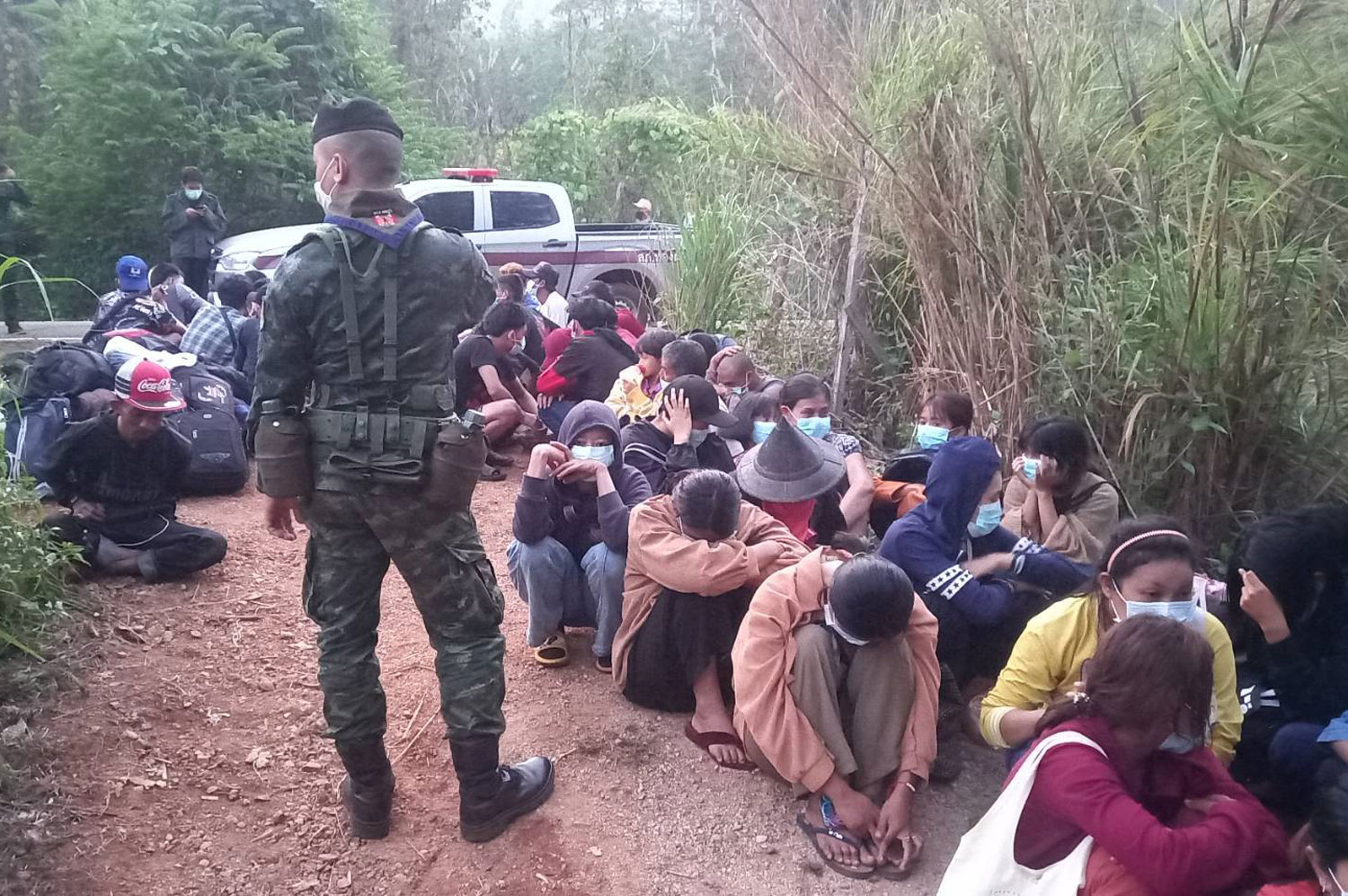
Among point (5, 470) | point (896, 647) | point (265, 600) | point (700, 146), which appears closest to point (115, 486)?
point (5, 470)

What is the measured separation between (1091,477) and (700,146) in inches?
214

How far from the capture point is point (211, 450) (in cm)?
557

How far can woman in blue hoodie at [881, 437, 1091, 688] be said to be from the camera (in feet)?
10.6

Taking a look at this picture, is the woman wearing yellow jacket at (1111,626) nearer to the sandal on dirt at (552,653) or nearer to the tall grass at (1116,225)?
the tall grass at (1116,225)

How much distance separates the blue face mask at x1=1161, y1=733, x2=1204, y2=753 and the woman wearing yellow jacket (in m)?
0.33

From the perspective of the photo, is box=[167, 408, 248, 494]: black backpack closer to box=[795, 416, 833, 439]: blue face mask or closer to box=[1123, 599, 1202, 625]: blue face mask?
box=[795, 416, 833, 439]: blue face mask

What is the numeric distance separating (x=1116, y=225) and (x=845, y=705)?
2.88 meters

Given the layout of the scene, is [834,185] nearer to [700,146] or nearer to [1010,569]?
[700,146]

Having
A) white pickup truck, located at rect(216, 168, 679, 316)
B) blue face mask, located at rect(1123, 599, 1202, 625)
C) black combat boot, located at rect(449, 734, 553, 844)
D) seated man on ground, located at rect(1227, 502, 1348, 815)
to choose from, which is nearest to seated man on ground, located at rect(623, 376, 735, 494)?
black combat boot, located at rect(449, 734, 553, 844)

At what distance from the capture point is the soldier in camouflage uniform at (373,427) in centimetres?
264

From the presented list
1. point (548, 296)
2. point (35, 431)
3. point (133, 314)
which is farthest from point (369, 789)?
point (548, 296)

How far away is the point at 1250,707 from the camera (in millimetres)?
2852

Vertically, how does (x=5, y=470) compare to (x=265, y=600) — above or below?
above

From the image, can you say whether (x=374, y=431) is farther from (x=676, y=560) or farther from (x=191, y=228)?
(x=191, y=228)
